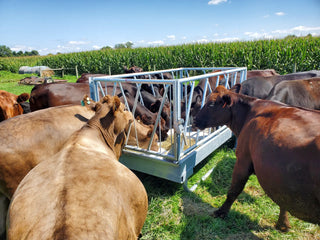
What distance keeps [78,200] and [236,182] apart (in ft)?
7.50

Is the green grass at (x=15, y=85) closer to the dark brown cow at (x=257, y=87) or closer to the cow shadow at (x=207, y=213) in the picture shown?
the dark brown cow at (x=257, y=87)

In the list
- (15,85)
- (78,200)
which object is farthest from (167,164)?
(15,85)

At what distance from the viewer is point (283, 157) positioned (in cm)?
223

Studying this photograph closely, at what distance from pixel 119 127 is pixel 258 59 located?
1533 cm

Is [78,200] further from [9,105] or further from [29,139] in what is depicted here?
[9,105]

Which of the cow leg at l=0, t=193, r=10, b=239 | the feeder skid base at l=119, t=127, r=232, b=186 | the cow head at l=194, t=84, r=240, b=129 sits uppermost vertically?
the cow head at l=194, t=84, r=240, b=129

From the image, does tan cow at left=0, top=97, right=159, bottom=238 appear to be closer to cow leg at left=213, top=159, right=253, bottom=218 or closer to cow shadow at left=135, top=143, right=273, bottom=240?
cow shadow at left=135, top=143, right=273, bottom=240

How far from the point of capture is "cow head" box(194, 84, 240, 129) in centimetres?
365

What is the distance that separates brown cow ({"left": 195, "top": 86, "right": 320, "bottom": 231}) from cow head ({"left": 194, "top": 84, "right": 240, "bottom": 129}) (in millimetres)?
379

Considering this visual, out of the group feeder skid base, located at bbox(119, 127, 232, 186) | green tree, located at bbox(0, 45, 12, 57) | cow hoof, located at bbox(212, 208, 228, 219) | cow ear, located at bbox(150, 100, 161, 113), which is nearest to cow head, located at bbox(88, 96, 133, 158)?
feeder skid base, located at bbox(119, 127, 232, 186)

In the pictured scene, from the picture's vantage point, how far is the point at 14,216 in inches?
58.4

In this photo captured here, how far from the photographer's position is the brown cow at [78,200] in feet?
4.17

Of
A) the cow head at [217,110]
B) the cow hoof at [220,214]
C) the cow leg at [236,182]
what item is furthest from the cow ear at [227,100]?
the cow hoof at [220,214]

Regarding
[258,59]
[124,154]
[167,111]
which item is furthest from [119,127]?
[258,59]
